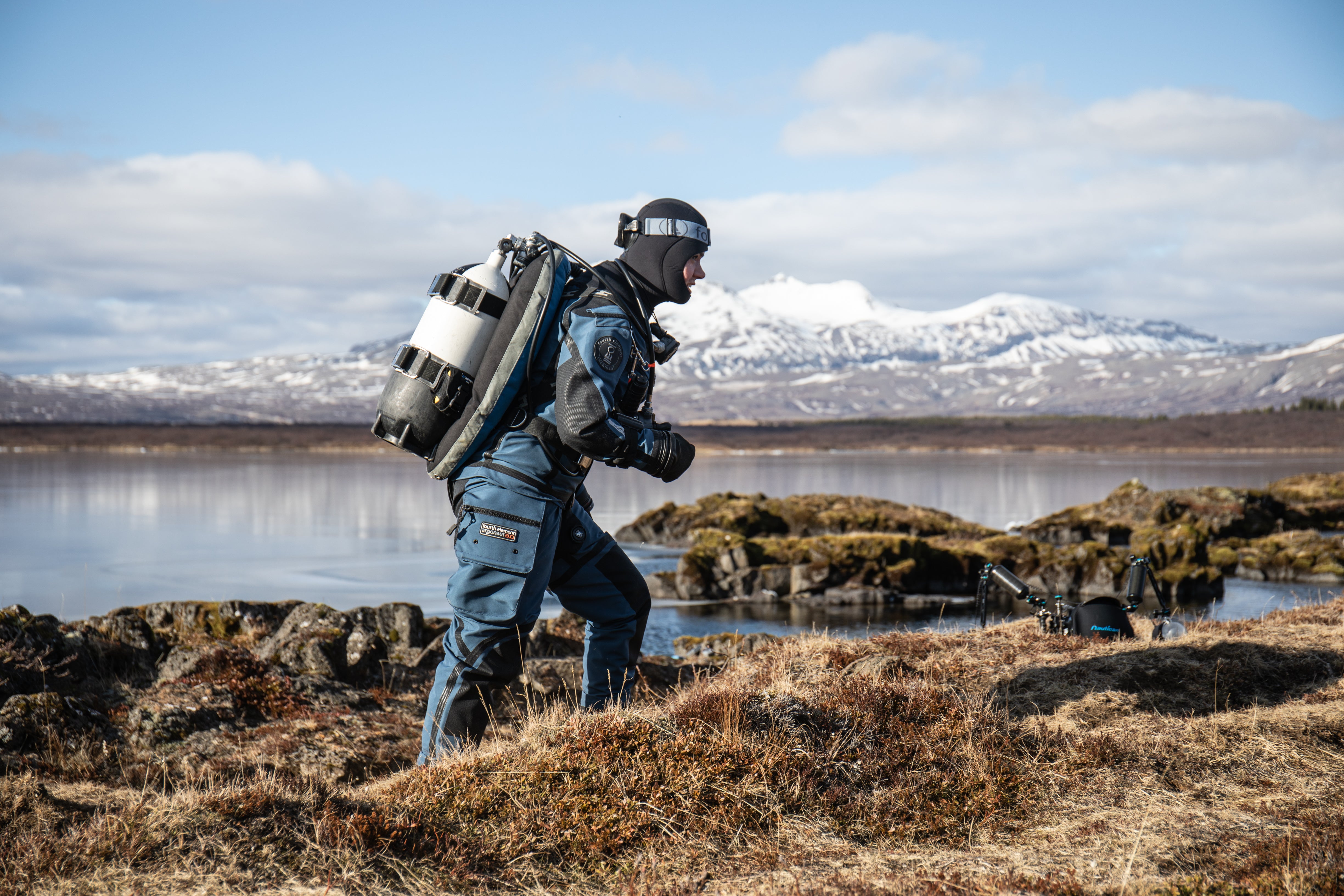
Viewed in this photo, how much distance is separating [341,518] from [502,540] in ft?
129

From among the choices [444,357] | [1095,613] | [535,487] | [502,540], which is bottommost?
[1095,613]

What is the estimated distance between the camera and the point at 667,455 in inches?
203

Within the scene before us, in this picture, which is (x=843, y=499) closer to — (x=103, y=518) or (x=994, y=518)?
(x=994, y=518)

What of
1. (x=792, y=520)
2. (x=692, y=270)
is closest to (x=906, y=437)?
(x=792, y=520)

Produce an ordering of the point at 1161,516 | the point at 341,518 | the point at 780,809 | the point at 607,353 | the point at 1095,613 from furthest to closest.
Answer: the point at 341,518 → the point at 1161,516 → the point at 1095,613 → the point at 607,353 → the point at 780,809

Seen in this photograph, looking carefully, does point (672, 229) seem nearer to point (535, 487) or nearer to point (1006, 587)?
point (535, 487)

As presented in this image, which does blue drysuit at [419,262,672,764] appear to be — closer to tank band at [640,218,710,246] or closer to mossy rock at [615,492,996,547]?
tank band at [640,218,710,246]

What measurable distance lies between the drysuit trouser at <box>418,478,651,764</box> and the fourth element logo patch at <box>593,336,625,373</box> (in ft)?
2.44

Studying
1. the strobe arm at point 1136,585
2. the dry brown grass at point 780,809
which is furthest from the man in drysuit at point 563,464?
the strobe arm at point 1136,585

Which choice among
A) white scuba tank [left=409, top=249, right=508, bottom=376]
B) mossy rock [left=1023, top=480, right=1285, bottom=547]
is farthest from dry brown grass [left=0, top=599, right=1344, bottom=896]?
mossy rock [left=1023, top=480, right=1285, bottom=547]

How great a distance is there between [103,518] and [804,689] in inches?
1590

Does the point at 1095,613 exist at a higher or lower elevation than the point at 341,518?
higher

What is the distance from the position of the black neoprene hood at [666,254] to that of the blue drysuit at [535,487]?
16 cm

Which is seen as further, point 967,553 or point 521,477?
point 967,553
